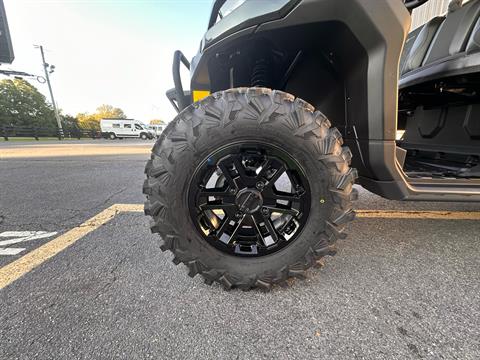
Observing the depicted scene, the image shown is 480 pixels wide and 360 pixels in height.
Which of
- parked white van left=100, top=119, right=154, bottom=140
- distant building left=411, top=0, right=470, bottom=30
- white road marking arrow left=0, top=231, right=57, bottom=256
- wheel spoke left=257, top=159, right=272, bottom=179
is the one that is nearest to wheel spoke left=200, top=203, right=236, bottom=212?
wheel spoke left=257, top=159, right=272, bottom=179

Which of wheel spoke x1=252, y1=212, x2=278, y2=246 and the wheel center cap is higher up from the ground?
the wheel center cap

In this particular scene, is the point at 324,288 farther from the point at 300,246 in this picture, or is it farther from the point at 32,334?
the point at 32,334

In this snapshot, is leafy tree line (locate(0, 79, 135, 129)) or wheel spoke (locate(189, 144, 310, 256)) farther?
leafy tree line (locate(0, 79, 135, 129))

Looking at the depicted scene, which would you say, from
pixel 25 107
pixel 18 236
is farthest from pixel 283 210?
pixel 25 107

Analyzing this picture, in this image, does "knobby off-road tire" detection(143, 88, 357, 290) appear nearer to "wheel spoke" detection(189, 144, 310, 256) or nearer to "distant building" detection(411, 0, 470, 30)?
"wheel spoke" detection(189, 144, 310, 256)

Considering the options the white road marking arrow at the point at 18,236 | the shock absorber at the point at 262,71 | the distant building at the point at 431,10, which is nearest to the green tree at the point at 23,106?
the white road marking arrow at the point at 18,236

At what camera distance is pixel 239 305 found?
112 centimetres

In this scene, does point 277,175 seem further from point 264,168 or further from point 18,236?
point 18,236

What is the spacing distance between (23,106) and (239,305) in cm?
4371

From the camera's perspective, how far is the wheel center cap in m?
1.19

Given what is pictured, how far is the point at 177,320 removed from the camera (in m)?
1.02

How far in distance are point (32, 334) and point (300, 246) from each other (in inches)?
50.7

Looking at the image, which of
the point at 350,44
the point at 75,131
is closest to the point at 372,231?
the point at 350,44

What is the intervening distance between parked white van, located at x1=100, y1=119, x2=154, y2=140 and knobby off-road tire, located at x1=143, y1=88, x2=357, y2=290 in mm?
32817
